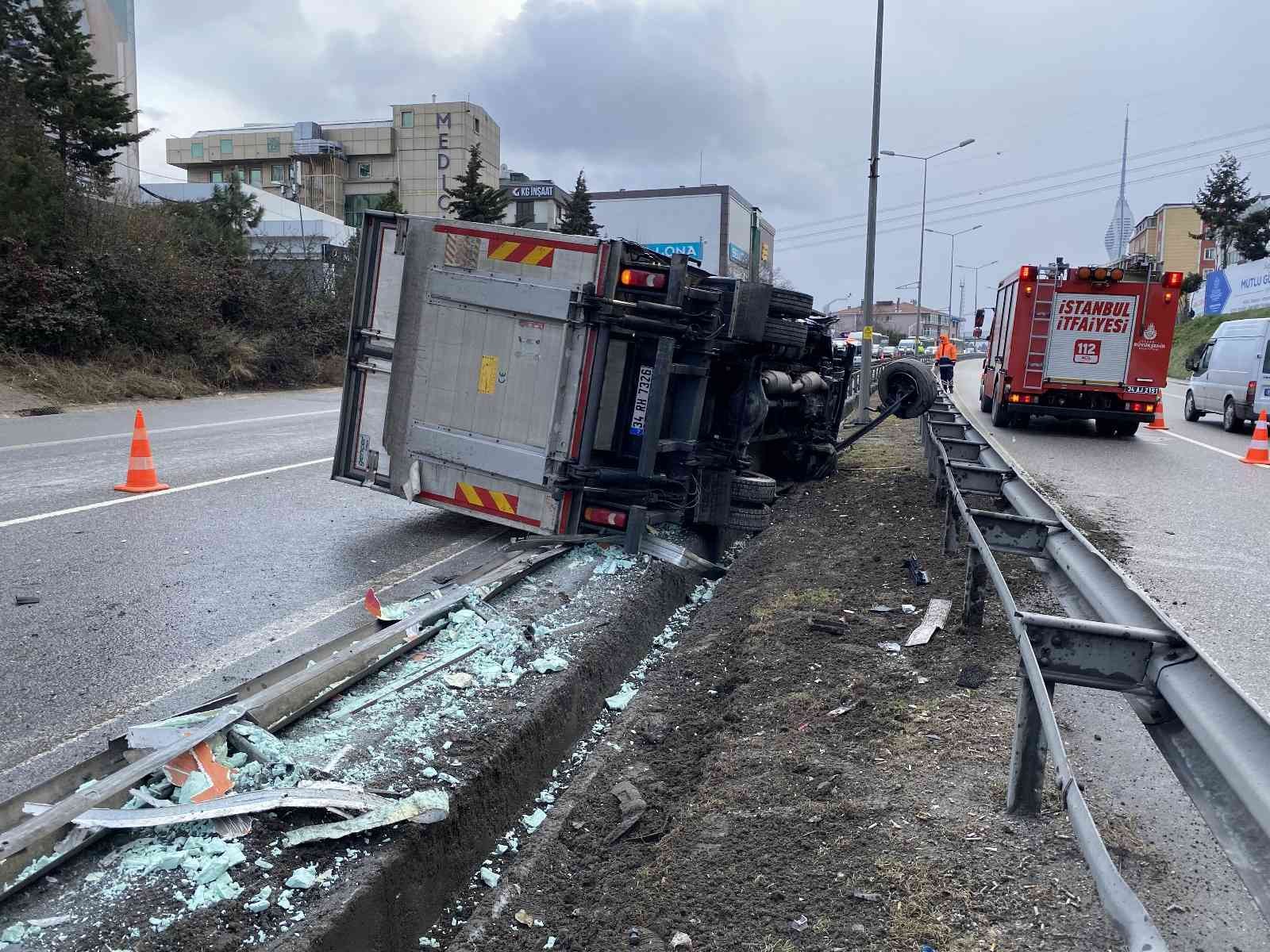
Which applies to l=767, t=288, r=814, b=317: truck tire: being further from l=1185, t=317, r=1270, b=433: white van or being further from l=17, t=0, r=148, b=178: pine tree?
l=17, t=0, r=148, b=178: pine tree

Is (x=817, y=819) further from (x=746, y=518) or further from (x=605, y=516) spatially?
(x=746, y=518)

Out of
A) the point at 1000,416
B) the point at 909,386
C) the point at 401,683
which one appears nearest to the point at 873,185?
the point at 1000,416

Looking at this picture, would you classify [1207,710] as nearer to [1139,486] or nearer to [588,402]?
[588,402]

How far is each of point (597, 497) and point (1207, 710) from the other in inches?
174

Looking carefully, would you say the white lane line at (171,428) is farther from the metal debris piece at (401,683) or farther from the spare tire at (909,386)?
the metal debris piece at (401,683)

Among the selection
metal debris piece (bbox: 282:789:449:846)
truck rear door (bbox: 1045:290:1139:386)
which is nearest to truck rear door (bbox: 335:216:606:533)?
metal debris piece (bbox: 282:789:449:846)

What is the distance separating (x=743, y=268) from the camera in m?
32.5

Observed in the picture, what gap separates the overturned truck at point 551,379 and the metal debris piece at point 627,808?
2.59 metres

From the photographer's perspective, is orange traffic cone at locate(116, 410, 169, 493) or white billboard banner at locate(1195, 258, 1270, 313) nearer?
orange traffic cone at locate(116, 410, 169, 493)

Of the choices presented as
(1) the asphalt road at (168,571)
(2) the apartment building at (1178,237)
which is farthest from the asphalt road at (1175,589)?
(2) the apartment building at (1178,237)

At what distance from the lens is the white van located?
57.7 ft

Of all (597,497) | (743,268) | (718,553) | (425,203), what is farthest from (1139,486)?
(425,203)

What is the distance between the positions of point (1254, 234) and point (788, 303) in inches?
2020

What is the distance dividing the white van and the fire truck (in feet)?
9.17
